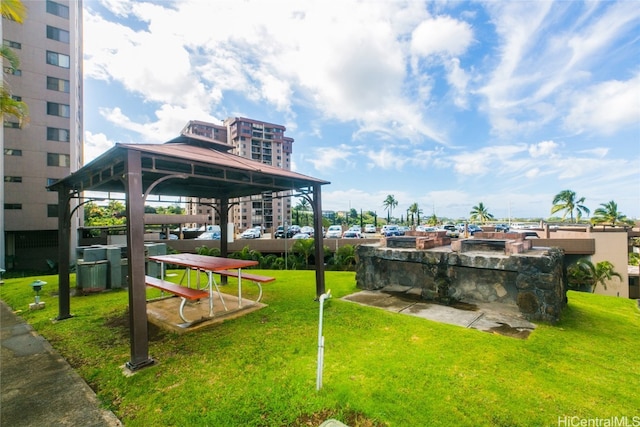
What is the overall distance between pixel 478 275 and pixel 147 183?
373 inches

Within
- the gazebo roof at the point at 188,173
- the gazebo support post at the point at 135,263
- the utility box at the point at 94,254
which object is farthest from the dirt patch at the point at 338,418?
the utility box at the point at 94,254

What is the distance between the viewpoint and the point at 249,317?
6.30m

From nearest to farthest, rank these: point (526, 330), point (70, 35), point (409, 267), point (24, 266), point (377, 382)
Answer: point (377, 382)
point (526, 330)
point (409, 267)
point (24, 266)
point (70, 35)

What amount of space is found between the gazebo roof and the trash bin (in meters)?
2.75

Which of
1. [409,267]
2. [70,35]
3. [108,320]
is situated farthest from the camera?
[70,35]

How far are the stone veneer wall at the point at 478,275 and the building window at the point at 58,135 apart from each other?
25216 millimetres

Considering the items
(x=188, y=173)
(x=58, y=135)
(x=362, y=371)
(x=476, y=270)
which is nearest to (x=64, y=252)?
(x=188, y=173)

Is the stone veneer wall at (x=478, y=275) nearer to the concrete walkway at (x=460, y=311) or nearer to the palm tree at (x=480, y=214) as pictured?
the concrete walkway at (x=460, y=311)

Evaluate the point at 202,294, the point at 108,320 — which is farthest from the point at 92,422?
the point at 108,320

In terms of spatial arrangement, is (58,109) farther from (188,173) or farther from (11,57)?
(188,173)

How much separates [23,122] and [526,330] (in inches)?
588

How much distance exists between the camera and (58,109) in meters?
21.1

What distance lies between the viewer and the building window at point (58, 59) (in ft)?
68.6

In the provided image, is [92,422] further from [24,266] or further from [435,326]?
[24,266]
